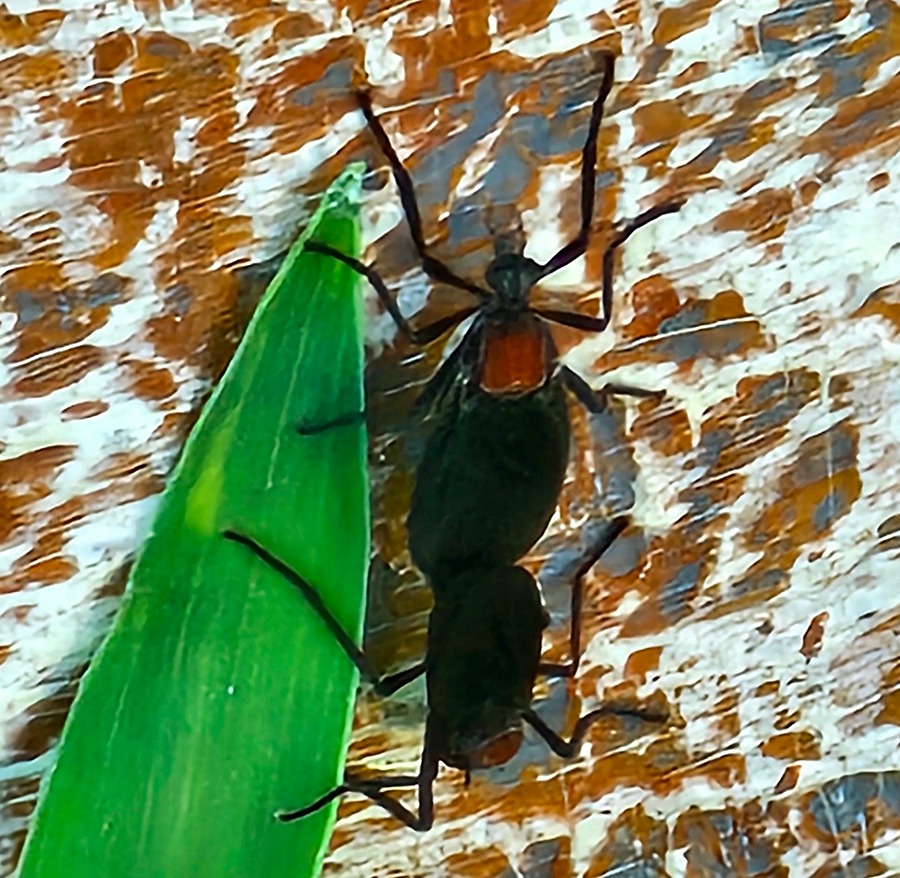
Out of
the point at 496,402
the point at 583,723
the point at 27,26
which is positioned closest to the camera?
the point at 27,26

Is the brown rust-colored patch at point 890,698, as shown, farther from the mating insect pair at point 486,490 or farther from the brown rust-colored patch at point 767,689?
the mating insect pair at point 486,490

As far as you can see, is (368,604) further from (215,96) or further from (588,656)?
(215,96)

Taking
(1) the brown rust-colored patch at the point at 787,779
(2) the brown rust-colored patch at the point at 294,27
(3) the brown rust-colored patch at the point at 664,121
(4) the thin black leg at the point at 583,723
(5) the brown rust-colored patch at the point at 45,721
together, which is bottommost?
(1) the brown rust-colored patch at the point at 787,779

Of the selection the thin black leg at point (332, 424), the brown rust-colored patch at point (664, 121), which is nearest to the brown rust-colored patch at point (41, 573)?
the thin black leg at point (332, 424)

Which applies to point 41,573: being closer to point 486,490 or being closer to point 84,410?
point 84,410

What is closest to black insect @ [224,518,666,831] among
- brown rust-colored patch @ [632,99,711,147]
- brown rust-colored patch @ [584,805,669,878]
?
brown rust-colored patch @ [584,805,669,878]

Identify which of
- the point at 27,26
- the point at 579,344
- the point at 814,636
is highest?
the point at 27,26

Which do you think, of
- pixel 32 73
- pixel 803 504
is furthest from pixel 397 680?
pixel 32 73

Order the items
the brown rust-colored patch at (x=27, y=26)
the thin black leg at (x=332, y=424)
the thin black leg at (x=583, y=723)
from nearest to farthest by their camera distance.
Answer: the brown rust-colored patch at (x=27, y=26), the thin black leg at (x=332, y=424), the thin black leg at (x=583, y=723)
